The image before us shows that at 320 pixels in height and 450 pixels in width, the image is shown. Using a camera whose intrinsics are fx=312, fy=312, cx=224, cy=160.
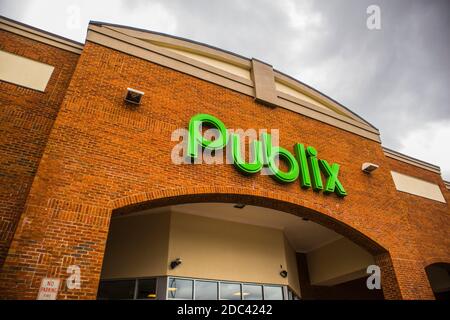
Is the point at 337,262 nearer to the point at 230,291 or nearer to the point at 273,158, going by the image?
the point at 230,291

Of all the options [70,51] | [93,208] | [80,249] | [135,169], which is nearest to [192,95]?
[135,169]

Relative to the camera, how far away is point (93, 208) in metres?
6.61

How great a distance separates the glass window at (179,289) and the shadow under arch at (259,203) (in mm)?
3330

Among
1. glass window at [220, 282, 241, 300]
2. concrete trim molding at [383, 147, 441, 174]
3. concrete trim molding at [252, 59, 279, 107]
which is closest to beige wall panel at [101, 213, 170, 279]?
glass window at [220, 282, 241, 300]

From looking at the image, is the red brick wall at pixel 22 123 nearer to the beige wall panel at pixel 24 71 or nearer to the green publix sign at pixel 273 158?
the beige wall panel at pixel 24 71

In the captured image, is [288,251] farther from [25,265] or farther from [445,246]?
[25,265]

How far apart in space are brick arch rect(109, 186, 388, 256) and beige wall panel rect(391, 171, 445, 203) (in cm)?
485

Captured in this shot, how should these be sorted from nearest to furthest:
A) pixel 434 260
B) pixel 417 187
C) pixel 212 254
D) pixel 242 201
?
pixel 242 201 < pixel 212 254 < pixel 434 260 < pixel 417 187

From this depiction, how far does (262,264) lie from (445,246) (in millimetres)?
7700

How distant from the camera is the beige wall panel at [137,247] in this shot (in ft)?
33.4

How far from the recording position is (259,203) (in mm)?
9141

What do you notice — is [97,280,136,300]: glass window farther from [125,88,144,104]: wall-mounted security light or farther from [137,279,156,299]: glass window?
[125,88,144,104]: wall-mounted security light

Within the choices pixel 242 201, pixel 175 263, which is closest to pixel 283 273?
pixel 175 263

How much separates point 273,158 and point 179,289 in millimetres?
5147
